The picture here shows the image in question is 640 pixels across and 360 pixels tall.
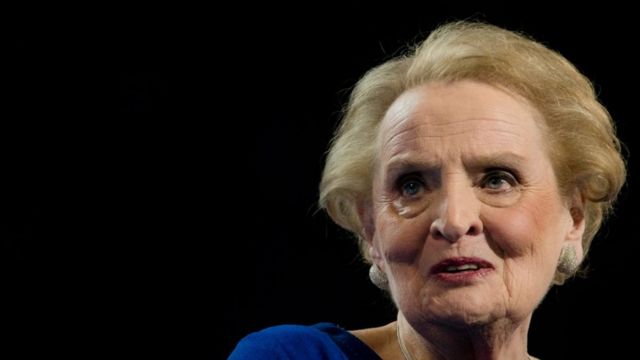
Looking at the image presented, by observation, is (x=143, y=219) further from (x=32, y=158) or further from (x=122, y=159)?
(x=32, y=158)

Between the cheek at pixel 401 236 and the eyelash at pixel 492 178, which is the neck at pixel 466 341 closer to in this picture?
the cheek at pixel 401 236

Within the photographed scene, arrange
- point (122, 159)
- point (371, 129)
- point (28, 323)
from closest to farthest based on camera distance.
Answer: point (371, 129) → point (28, 323) → point (122, 159)

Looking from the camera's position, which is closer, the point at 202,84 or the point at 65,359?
the point at 65,359

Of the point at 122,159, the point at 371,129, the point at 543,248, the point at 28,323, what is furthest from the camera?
the point at 122,159

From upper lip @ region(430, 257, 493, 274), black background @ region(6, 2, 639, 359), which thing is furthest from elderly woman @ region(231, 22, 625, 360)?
black background @ region(6, 2, 639, 359)

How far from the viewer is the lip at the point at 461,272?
1.76m

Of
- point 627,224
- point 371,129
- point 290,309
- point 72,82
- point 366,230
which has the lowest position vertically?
point 627,224

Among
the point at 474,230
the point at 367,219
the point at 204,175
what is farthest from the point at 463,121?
the point at 204,175

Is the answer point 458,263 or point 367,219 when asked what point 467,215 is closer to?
point 458,263

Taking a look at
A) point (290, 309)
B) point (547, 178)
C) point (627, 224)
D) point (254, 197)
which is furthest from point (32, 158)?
point (627, 224)

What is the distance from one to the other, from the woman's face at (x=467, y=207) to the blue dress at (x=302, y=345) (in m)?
0.20

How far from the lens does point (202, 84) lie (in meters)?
3.11

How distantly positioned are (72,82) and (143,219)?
49 cm

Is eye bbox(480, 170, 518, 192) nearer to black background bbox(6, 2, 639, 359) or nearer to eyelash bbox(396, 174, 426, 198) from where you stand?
eyelash bbox(396, 174, 426, 198)
